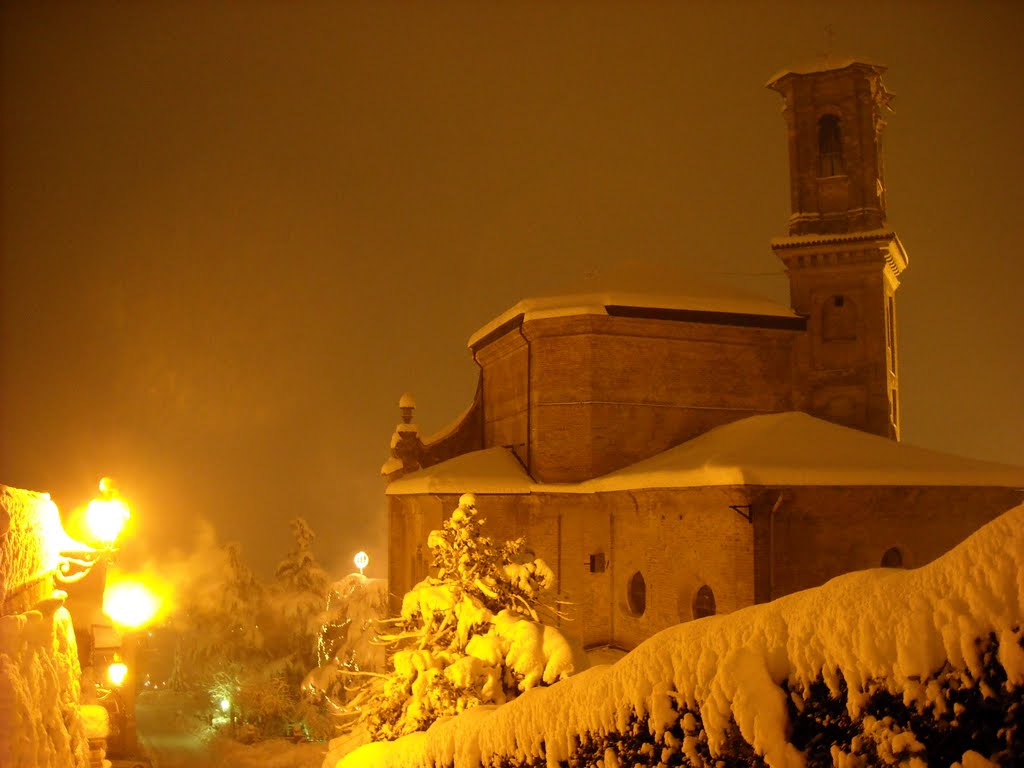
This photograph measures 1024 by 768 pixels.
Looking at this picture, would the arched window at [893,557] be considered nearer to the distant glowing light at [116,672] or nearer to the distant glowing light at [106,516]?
the distant glowing light at [116,672]

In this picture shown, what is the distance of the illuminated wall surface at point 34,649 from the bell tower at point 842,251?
18.6m

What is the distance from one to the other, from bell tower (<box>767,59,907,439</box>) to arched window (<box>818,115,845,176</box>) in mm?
27

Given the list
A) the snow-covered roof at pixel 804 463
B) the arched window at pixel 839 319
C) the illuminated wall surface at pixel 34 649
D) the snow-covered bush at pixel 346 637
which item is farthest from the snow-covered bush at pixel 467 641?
the snow-covered bush at pixel 346 637

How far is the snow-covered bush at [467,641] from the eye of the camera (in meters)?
9.23

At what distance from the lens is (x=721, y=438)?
20.2 m

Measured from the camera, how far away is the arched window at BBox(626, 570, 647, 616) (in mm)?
19781

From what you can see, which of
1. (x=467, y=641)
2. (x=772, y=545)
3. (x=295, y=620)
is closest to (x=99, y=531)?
(x=467, y=641)

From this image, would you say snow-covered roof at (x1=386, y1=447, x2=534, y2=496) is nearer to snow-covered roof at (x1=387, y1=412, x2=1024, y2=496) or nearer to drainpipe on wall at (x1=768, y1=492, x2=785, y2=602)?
snow-covered roof at (x1=387, y1=412, x2=1024, y2=496)

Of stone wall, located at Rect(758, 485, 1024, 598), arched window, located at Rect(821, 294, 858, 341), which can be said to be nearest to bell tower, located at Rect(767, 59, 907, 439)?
arched window, located at Rect(821, 294, 858, 341)

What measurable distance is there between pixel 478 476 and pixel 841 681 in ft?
58.4

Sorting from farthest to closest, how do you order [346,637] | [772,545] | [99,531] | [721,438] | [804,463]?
[346,637], [721,438], [804,463], [772,545], [99,531]

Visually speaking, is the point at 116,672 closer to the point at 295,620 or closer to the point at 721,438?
the point at 721,438

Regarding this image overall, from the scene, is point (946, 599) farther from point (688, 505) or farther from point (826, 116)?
point (826, 116)

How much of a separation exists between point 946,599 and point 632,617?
54.1 feet
